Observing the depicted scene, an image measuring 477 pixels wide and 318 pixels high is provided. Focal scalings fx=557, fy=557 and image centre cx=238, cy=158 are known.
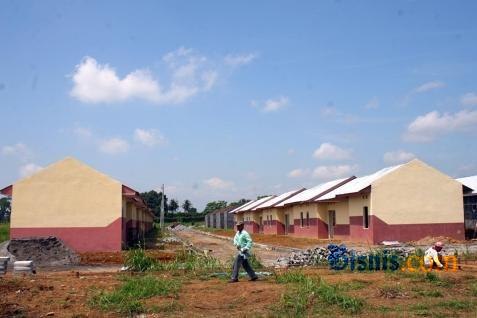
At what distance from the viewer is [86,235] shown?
1080 inches

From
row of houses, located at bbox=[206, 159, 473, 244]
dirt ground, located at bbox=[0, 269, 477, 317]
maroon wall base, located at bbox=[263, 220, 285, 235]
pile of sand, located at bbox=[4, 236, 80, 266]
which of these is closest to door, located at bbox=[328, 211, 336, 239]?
row of houses, located at bbox=[206, 159, 473, 244]

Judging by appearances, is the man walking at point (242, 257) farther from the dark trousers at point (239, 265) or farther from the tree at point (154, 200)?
the tree at point (154, 200)

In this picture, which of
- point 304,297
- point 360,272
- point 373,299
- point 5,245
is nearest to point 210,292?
point 304,297

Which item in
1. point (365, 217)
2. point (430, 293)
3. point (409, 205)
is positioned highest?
point (409, 205)

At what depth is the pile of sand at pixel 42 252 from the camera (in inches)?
910

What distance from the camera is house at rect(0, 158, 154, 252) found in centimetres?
2711

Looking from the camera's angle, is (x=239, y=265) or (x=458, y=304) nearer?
(x=458, y=304)

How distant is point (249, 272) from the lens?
13.6 metres

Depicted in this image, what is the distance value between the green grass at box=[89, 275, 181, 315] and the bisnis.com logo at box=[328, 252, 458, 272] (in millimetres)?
5172

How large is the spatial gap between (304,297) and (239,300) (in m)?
1.30

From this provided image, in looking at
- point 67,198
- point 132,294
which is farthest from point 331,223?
point 132,294

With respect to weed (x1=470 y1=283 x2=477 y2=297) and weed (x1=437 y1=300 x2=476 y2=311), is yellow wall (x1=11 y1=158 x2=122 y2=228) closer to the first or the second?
weed (x1=470 y1=283 x2=477 y2=297)

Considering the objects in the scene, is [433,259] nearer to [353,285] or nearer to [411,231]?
[353,285]

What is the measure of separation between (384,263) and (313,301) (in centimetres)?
597
